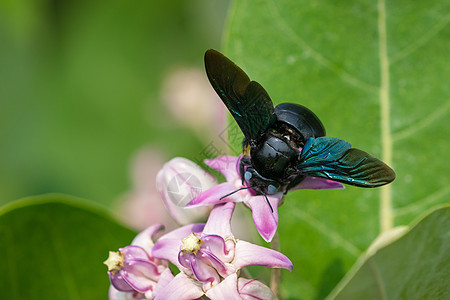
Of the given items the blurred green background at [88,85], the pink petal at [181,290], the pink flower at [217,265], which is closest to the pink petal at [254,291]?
the pink flower at [217,265]

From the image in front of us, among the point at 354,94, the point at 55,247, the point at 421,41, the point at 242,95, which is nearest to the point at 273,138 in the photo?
the point at 242,95

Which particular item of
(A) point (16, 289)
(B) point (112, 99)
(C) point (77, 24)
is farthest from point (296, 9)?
(C) point (77, 24)

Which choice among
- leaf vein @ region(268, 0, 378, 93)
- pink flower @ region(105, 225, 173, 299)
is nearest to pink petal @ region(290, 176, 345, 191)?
pink flower @ region(105, 225, 173, 299)

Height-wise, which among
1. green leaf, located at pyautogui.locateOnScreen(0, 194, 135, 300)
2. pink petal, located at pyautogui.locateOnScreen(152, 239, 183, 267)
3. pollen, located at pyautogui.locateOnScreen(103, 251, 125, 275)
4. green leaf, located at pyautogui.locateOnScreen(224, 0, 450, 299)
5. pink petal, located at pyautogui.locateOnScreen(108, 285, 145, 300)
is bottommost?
green leaf, located at pyautogui.locateOnScreen(0, 194, 135, 300)

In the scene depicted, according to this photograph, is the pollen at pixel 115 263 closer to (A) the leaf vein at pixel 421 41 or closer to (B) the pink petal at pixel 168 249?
(B) the pink petal at pixel 168 249

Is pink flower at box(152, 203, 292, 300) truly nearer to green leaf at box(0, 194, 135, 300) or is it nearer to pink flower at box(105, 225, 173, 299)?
pink flower at box(105, 225, 173, 299)

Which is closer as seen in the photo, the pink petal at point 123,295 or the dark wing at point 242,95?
the dark wing at point 242,95
